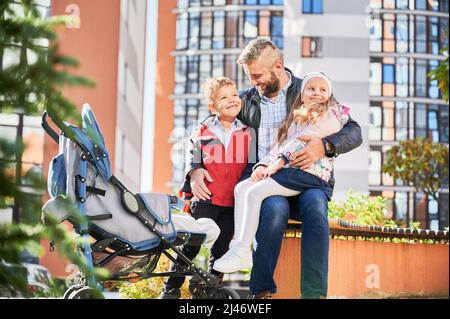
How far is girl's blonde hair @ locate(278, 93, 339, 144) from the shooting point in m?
2.56

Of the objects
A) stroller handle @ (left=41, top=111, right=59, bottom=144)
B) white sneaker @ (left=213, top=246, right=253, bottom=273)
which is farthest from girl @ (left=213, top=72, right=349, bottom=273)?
stroller handle @ (left=41, top=111, right=59, bottom=144)

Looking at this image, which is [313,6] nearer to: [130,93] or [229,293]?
[130,93]

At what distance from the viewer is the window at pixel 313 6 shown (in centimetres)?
346

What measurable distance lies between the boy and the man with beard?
4 centimetres

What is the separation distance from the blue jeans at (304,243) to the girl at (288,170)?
0.03 metres

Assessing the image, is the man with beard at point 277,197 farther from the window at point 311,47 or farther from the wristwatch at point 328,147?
the window at point 311,47

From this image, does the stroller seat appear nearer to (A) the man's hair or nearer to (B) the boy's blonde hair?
(B) the boy's blonde hair

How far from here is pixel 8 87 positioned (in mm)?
849

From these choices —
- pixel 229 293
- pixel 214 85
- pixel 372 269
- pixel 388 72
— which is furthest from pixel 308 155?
pixel 388 72

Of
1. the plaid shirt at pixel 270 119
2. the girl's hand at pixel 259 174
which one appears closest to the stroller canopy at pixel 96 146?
the girl's hand at pixel 259 174
